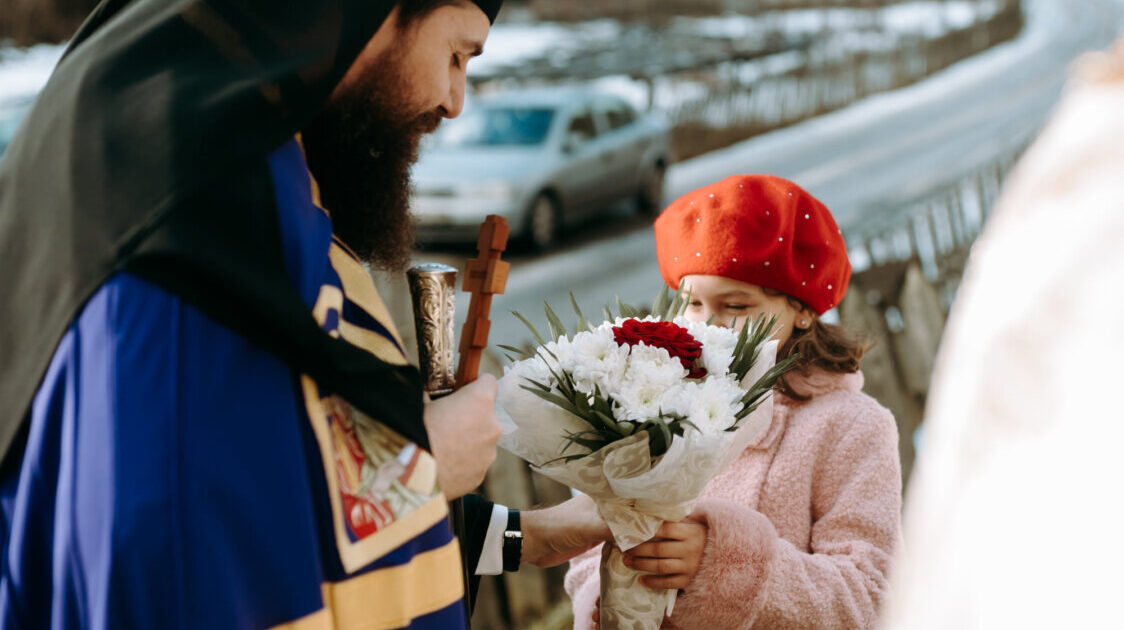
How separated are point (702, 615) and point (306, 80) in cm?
125

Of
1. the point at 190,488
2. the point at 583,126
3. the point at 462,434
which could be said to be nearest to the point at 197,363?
the point at 190,488

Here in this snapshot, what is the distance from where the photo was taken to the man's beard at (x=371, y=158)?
1.66 meters

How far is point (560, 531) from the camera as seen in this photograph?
2.28 meters

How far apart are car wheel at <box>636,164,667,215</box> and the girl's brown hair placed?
12.5m

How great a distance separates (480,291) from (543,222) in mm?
11114

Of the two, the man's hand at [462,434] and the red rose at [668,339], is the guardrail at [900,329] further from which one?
the man's hand at [462,434]

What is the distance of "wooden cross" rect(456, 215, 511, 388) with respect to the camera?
5.76 ft

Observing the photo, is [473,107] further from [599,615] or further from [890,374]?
[599,615]

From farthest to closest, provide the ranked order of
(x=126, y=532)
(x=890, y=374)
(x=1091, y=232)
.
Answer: (x=890, y=374), (x=126, y=532), (x=1091, y=232)

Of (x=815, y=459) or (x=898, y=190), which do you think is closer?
(x=815, y=459)

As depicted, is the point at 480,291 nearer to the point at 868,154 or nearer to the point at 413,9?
the point at 413,9

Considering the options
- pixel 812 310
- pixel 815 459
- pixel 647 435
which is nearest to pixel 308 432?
pixel 647 435

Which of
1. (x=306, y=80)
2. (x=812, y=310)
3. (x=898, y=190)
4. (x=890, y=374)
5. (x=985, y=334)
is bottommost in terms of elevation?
(x=898, y=190)

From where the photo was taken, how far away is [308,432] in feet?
4.69
